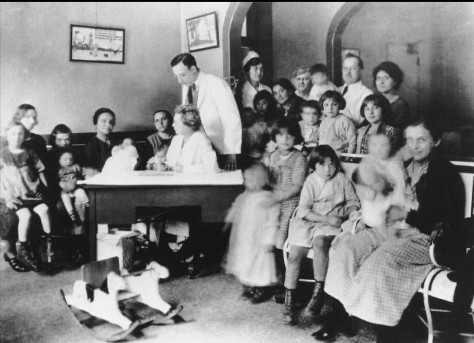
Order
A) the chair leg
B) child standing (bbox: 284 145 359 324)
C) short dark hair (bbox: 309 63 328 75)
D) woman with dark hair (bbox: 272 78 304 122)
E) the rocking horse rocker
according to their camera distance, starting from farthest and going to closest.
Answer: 1. woman with dark hair (bbox: 272 78 304 122)
2. short dark hair (bbox: 309 63 328 75)
3. child standing (bbox: 284 145 359 324)
4. the rocking horse rocker
5. the chair leg

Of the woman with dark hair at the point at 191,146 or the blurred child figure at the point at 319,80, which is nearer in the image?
the woman with dark hair at the point at 191,146

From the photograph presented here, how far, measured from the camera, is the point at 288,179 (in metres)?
2.13

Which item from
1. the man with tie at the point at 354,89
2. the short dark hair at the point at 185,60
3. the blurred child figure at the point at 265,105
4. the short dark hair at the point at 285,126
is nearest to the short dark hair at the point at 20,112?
the short dark hair at the point at 185,60

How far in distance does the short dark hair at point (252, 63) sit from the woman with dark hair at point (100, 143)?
0.99 meters

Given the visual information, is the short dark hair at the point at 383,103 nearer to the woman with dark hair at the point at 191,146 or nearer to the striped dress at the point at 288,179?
the striped dress at the point at 288,179

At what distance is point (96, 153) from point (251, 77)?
106 cm

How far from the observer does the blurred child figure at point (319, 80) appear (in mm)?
→ 2562

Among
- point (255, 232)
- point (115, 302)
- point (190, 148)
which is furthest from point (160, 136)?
point (115, 302)

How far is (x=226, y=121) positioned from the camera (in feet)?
8.38

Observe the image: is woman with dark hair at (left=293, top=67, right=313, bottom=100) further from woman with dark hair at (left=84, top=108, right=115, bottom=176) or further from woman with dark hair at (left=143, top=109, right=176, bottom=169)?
woman with dark hair at (left=84, top=108, right=115, bottom=176)

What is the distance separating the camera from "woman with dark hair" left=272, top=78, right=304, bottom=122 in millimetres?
2656

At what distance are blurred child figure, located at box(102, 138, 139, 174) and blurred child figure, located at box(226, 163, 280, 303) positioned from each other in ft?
2.08

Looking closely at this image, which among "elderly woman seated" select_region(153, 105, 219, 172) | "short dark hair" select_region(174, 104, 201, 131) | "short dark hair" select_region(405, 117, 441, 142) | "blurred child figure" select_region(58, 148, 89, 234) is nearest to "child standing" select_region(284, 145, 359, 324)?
"short dark hair" select_region(405, 117, 441, 142)

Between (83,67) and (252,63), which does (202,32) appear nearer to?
(252,63)
